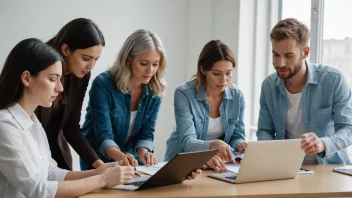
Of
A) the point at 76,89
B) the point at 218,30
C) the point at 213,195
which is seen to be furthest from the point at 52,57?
the point at 218,30

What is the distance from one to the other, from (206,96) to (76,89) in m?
0.78

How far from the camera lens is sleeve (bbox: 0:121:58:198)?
1.98 m

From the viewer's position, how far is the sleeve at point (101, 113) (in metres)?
2.93

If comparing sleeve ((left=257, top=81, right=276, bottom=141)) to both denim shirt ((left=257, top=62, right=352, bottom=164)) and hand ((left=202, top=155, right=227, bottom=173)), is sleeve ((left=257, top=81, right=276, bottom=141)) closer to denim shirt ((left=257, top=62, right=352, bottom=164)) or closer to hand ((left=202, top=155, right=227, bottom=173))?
denim shirt ((left=257, top=62, right=352, bottom=164))

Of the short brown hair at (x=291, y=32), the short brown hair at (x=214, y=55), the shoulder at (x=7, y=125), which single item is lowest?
the shoulder at (x=7, y=125)

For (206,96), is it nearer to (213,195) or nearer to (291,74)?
(291,74)

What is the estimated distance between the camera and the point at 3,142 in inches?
78.1

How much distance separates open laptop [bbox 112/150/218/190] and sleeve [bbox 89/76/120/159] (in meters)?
0.61

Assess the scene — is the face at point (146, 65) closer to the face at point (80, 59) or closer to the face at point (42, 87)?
the face at point (80, 59)

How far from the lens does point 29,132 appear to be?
7.02ft

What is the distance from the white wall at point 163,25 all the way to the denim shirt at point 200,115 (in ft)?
4.97

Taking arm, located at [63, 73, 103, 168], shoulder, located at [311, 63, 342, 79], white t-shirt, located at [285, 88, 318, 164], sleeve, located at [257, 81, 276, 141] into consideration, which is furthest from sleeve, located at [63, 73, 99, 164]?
shoulder, located at [311, 63, 342, 79]

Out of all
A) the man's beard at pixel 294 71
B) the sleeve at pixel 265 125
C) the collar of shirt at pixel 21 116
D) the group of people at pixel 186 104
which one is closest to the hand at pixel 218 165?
the group of people at pixel 186 104

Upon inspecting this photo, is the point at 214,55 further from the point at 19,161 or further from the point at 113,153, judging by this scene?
the point at 19,161
